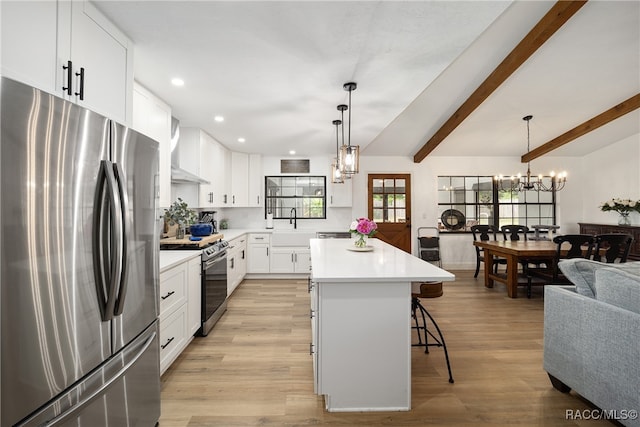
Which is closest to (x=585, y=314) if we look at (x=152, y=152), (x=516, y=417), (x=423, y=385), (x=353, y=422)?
(x=516, y=417)

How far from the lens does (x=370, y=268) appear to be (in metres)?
2.14

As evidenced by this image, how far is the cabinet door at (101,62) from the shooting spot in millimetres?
1584

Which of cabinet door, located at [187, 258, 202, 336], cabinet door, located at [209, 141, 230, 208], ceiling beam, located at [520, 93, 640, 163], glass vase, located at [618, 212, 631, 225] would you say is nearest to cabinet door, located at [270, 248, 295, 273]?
cabinet door, located at [209, 141, 230, 208]

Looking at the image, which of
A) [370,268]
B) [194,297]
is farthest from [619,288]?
[194,297]

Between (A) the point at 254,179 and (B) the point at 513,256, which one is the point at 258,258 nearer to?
(A) the point at 254,179

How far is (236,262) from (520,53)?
4.46m

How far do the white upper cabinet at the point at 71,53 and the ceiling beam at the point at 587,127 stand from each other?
647 cm

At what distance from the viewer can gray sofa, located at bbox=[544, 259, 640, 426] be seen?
5.23ft

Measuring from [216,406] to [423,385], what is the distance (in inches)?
56.2

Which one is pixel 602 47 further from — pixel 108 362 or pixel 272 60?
pixel 108 362

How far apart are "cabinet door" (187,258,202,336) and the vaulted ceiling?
1.65 m

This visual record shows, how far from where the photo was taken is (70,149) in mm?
1131

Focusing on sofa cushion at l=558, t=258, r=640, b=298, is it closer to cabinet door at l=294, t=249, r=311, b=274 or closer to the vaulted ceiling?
the vaulted ceiling

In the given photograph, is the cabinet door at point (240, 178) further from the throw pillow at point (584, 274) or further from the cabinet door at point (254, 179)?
the throw pillow at point (584, 274)
